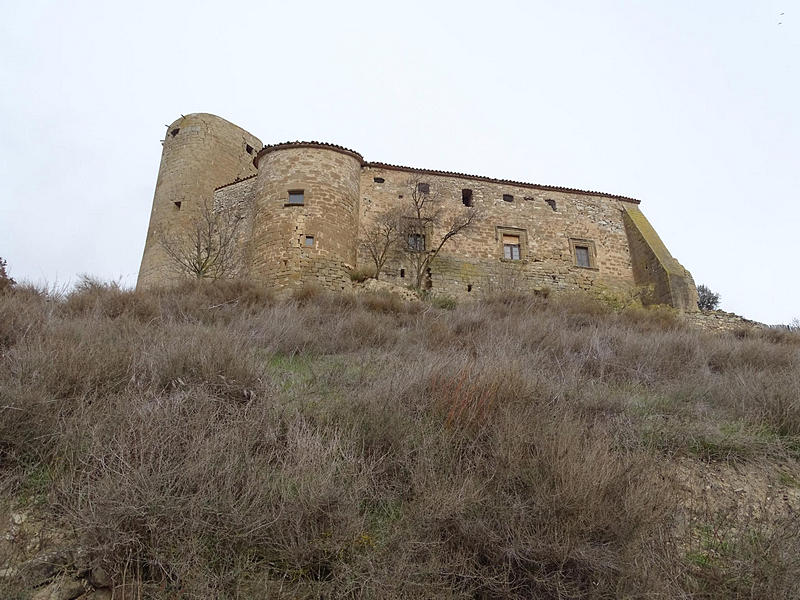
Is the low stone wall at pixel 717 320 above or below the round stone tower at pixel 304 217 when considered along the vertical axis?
below

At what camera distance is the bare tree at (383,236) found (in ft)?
51.0

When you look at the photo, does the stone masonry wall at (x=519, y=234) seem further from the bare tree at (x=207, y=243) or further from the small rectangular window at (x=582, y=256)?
the bare tree at (x=207, y=243)

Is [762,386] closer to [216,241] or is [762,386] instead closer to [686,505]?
[686,505]

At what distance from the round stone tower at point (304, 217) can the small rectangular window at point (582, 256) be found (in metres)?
8.03

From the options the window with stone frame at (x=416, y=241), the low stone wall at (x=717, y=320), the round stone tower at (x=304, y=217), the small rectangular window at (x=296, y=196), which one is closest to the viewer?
the round stone tower at (x=304, y=217)

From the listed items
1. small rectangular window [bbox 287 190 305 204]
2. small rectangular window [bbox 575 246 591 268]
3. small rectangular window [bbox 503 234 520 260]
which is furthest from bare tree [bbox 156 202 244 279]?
small rectangular window [bbox 575 246 591 268]

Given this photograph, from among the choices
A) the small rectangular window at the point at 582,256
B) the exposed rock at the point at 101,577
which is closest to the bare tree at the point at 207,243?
the small rectangular window at the point at 582,256

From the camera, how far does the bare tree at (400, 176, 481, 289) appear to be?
1585 centimetres

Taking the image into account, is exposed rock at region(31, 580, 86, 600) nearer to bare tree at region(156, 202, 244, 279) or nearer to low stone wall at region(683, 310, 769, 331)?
bare tree at region(156, 202, 244, 279)

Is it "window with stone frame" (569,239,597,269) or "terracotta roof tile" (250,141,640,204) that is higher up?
"terracotta roof tile" (250,141,640,204)

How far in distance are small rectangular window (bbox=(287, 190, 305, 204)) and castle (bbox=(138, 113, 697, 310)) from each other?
0.03 meters

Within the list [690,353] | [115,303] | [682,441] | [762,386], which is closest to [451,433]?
[682,441]

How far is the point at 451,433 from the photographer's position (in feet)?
10.5

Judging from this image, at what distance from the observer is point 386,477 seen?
2.90 metres
